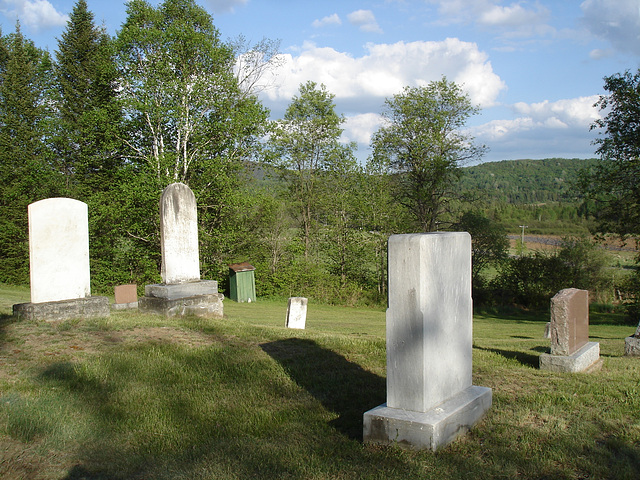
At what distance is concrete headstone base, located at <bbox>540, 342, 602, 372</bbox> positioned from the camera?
20.6 ft

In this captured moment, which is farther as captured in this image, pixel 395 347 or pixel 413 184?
pixel 413 184

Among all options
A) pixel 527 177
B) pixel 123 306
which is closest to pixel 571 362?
pixel 123 306

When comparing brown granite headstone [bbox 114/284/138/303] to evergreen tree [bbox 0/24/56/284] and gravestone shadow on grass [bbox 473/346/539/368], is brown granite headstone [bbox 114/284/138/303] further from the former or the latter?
evergreen tree [bbox 0/24/56/284]

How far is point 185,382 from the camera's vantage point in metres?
5.53

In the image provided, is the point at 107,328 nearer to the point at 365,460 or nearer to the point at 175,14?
the point at 365,460

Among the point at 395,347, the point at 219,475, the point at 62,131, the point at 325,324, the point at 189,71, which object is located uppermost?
the point at 189,71

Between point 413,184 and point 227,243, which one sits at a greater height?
point 413,184

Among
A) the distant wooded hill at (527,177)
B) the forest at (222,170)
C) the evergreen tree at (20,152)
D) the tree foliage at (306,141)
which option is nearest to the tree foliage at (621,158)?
the forest at (222,170)

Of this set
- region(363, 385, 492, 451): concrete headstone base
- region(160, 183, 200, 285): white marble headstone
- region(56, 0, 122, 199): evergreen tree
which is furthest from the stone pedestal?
region(56, 0, 122, 199): evergreen tree

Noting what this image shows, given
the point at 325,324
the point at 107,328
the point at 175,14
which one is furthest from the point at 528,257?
the point at 107,328

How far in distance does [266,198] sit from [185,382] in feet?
60.8

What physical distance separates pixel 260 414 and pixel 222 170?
18471 mm

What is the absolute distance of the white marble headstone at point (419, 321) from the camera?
382 cm

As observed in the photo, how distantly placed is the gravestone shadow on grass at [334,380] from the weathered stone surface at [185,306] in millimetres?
3045
